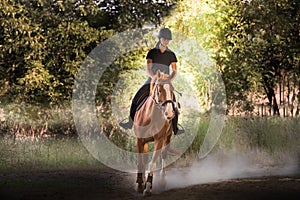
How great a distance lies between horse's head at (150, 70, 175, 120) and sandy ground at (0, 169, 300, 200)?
1.36 m

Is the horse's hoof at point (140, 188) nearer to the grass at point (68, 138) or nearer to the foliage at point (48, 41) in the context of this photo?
the grass at point (68, 138)

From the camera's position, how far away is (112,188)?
333 inches

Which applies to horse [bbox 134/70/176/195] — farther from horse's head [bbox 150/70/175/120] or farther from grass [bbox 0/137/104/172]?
grass [bbox 0/137/104/172]

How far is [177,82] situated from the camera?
43.7 feet

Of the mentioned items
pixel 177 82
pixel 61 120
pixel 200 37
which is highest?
pixel 200 37

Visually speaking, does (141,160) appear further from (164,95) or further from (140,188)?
(164,95)

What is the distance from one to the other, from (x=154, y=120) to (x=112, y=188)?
5.39ft

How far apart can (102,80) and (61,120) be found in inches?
75.8

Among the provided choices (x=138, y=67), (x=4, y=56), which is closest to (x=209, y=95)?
(x=138, y=67)

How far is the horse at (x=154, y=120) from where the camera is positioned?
727 centimetres

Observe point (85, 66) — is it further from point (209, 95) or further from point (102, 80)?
point (209, 95)

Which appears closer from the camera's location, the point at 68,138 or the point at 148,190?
the point at 148,190

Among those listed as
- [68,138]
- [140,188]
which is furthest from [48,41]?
[140,188]

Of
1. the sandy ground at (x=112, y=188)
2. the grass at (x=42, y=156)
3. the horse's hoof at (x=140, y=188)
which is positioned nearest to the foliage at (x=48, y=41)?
the grass at (x=42, y=156)
